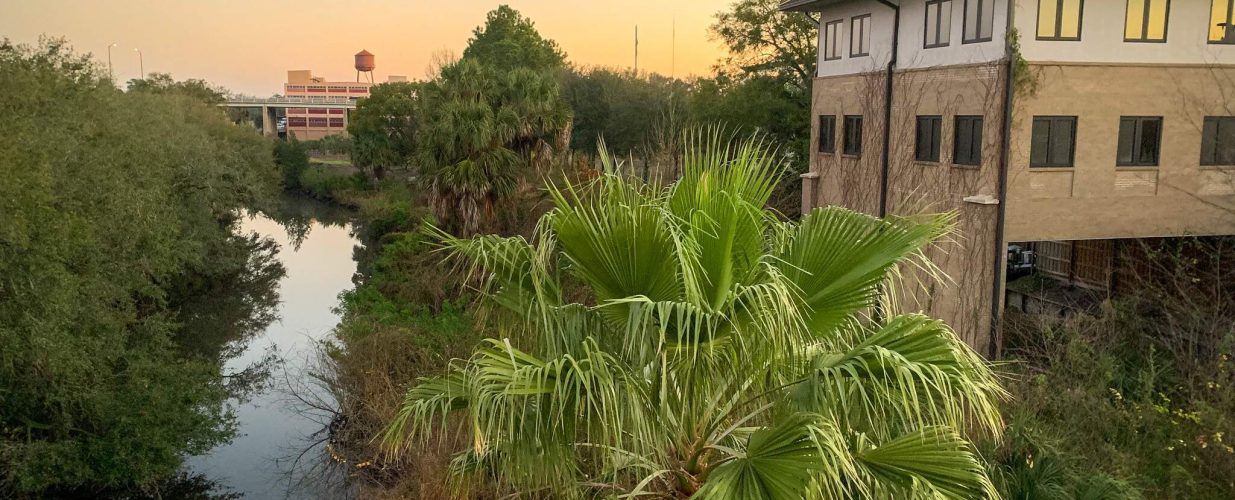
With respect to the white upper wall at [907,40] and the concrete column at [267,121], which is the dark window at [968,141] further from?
the concrete column at [267,121]

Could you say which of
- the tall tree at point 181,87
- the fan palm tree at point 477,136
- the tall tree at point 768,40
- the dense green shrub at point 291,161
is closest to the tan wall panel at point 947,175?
the fan palm tree at point 477,136

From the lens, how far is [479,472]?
19.4 ft

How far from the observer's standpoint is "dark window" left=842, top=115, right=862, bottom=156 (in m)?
19.4

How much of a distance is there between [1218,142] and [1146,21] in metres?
2.67

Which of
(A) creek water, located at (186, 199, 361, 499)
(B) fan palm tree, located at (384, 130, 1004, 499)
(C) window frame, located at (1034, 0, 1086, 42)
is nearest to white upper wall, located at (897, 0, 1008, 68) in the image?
(C) window frame, located at (1034, 0, 1086, 42)

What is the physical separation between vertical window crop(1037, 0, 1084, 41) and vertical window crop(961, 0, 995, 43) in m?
0.74

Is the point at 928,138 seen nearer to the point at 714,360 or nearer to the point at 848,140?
the point at 848,140

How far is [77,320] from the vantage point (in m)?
13.2

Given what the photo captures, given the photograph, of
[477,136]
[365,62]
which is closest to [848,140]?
[477,136]

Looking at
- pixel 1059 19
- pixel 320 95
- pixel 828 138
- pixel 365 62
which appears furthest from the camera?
pixel 365 62

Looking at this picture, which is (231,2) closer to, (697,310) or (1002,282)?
(1002,282)

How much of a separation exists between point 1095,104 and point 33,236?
16.2 meters

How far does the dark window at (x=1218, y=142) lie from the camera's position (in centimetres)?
1548

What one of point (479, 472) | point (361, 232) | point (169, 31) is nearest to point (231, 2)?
point (169, 31)
